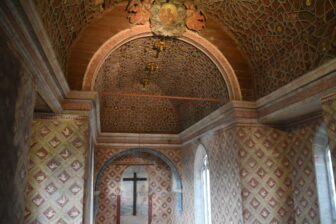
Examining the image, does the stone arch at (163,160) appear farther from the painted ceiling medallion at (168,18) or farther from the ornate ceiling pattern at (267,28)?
the painted ceiling medallion at (168,18)

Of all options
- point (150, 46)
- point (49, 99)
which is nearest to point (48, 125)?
point (49, 99)

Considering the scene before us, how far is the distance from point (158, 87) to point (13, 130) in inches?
383

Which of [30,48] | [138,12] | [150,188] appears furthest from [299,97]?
[150,188]

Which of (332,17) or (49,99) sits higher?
(332,17)

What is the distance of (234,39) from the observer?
840 centimetres

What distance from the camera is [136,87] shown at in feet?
43.2

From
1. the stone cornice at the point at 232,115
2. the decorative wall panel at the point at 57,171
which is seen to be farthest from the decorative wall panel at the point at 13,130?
the stone cornice at the point at 232,115

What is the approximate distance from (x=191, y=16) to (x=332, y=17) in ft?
11.0

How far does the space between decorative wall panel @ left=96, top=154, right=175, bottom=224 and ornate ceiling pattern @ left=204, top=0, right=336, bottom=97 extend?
308 inches

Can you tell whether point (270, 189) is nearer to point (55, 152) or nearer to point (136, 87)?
point (55, 152)

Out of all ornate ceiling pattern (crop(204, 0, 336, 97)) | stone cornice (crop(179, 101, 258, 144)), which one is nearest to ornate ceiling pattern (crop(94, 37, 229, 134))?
stone cornice (crop(179, 101, 258, 144))

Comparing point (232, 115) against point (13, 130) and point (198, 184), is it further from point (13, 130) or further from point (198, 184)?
point (13, 130)

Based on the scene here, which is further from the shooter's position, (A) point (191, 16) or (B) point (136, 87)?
(B) point (136, 87)

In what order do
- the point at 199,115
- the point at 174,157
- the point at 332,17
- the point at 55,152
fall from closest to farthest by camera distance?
the point at 332,17
the point at 55,152
the point at 199,115
the point at 174,157
